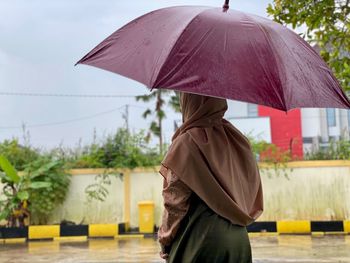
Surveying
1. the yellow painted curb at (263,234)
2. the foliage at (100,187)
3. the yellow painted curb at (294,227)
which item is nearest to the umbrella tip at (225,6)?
the yellow painted curb at (263,234)

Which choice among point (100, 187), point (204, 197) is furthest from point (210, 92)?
point (100, 187)

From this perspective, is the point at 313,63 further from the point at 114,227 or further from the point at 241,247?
the point at 114,227

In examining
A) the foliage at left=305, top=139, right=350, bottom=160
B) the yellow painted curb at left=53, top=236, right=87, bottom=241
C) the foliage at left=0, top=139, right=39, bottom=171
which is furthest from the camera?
the foliage at left=0, top=139, right=39, bottom=171

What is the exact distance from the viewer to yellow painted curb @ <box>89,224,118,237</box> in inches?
432

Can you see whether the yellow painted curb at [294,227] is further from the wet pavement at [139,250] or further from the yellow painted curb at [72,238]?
the yellow painted curb at [72,238]

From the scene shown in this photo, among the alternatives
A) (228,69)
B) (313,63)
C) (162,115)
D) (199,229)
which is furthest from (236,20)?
(162,115)

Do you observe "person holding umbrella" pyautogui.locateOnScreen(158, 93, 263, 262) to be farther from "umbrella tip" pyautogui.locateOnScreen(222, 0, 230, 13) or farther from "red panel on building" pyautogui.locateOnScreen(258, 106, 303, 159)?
"red panel on building" pyautogui.locateOnScreen(258, 106, 303, 159)

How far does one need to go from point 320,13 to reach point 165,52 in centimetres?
338

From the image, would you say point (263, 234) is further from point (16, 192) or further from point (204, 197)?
point (204, 197)

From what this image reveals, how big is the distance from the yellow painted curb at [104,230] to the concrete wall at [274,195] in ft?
2.15

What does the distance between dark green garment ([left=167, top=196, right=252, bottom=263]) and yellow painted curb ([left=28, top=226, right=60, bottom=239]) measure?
9484 mm

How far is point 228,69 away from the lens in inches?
81.7

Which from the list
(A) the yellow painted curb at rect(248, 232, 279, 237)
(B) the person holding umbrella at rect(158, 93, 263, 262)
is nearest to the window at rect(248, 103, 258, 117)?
(A) the yellow painted curb at rect(248, 232, 279, 237)

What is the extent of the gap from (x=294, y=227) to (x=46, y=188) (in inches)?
210
